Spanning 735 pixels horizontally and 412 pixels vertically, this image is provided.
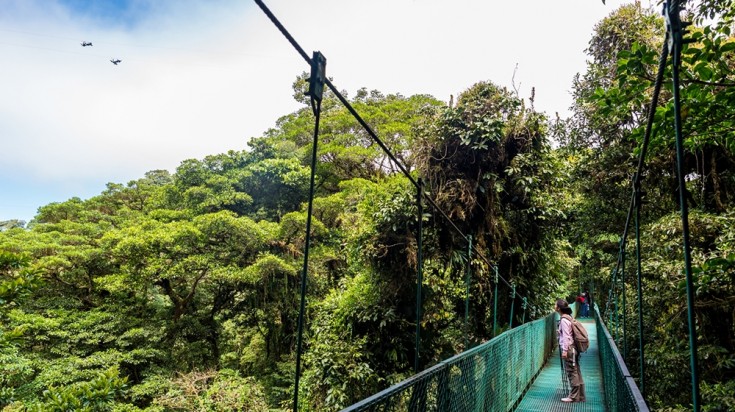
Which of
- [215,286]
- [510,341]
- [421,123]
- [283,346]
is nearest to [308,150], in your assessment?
[215,286]

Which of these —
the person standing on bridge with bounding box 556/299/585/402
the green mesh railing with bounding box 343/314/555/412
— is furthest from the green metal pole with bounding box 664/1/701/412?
the person standing on bridge with bounding box 556/299/585/402

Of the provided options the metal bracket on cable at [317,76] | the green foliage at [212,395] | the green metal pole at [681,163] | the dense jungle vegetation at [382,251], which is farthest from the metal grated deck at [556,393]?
the green foliage at [212,395]

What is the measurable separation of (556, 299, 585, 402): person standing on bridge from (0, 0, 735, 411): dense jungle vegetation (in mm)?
764

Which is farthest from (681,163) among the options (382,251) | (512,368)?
(382,251)

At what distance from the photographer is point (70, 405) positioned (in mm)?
4793

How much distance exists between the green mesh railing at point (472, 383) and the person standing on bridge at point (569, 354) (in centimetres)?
32

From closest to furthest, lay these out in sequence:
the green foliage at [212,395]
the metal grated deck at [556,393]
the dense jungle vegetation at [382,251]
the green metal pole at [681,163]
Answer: the green metal pole at [681,163] < the metal grated deck at [556,393] < the dense jungle vegetation at [382,251] < the green foliage at [212,395]

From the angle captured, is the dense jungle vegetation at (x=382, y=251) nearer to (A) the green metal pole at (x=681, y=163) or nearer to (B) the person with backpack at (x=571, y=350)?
(B) the person with backpack at (x=571, y=350)

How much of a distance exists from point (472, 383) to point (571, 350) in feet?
5.09

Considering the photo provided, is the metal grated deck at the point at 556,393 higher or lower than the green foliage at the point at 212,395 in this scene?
higher

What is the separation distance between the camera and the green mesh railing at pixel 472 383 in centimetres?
129

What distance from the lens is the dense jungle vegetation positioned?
3857mm

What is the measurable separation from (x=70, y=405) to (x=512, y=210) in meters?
5.31

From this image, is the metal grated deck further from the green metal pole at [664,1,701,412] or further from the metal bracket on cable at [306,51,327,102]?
the metal bracket on cable at [306,51,327,102]
